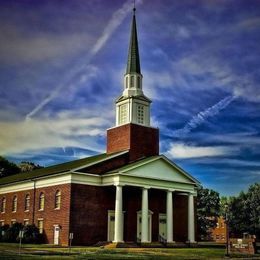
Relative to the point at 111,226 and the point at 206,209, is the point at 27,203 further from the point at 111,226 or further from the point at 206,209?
the point at 206,209

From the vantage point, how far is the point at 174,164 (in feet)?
171

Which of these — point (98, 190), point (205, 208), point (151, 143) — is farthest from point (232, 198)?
point (98, 190)

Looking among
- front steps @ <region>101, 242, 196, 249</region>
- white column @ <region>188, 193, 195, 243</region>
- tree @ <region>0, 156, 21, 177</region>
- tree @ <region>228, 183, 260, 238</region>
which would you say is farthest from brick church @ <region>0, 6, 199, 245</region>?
tree @ <region>228, 183, 260, 238</region>

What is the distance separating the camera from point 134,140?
52.8 meters

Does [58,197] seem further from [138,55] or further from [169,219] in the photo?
[138,55]

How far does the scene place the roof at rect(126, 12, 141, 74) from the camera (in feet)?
183

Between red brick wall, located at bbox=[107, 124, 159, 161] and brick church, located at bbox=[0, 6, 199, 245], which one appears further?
red brick wall, located at bbox=[107, 124, 159, 161]

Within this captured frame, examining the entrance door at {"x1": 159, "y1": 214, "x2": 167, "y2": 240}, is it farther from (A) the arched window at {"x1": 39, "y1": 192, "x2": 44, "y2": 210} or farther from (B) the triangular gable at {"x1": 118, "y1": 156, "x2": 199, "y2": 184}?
(A) the arched window at {"x1": 39, "y1": 192, "x2": 44, "y2": 210}

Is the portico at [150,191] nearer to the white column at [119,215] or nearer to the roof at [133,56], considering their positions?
the white column at [119,215]

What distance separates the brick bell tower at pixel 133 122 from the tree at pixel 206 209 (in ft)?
118

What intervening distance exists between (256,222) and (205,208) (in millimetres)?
9315

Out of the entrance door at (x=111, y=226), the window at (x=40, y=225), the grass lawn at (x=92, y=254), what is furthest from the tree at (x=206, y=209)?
the grass lawn at (x=92, y=254)

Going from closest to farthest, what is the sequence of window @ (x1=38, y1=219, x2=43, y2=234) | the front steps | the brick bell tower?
1. the front steps
2. window @ (x1=38, y1=219, x2=43, y2=234)
3. the brick bell tower

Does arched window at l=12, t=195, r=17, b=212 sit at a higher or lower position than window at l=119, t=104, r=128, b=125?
lower
